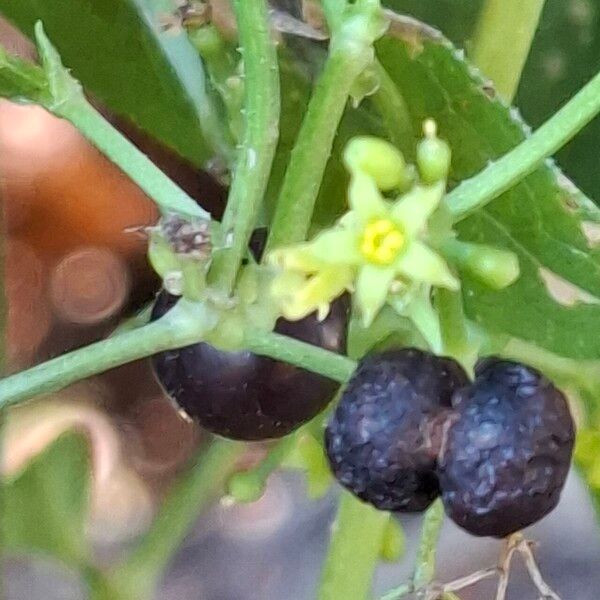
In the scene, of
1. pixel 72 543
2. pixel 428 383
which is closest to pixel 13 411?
pixel 72 543

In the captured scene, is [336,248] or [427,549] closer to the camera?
[336,248]

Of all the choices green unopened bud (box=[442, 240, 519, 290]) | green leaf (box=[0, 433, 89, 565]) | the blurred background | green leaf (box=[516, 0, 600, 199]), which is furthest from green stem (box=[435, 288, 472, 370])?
the blurred background

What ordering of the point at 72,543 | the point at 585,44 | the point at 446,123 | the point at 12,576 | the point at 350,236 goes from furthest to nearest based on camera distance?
the point at 12,576 < the point at 72,543 < the point at 585,44 < the point at 446,123 < the point at 350,236

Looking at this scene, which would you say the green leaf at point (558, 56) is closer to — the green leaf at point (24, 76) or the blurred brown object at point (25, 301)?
the green leaf at point (24, 76)

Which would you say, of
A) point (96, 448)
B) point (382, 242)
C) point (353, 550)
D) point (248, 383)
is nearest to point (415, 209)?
point (382, 242)

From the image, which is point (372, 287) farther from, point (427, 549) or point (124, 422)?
point (124, 422)

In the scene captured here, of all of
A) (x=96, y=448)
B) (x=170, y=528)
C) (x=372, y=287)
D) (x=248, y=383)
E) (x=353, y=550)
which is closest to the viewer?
(x=372, y=287)

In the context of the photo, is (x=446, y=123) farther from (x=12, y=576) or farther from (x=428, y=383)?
(x=12, y=576)
